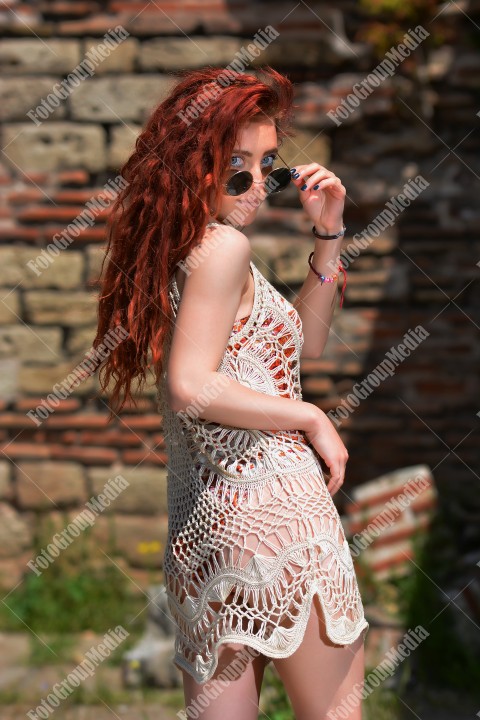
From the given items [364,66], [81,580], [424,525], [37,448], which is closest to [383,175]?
[364,66]

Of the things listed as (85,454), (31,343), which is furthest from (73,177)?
(85,454)

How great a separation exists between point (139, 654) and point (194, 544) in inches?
80.2

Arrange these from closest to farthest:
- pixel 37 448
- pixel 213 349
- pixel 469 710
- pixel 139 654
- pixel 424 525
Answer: pixel 213 349 → pixel 469 710 → pixel 139 654 → pixel 424 525 → pixel 37 448

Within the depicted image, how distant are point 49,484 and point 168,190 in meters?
2.78

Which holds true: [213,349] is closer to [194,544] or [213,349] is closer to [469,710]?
[194,544]

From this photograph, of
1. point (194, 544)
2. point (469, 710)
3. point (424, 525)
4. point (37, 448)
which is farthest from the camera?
point (37, 448)

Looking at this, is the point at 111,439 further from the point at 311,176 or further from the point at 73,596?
the point at 311,176

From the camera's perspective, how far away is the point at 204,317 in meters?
1.61

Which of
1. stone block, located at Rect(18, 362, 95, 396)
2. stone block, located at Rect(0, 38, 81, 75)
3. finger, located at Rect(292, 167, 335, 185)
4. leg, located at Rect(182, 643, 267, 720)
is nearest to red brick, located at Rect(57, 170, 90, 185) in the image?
stone block, located at Rect(0, 38, 81, 75)

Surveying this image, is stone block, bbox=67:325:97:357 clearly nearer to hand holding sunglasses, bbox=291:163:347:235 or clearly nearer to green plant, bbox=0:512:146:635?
green plant, bbox=0:512:146:635

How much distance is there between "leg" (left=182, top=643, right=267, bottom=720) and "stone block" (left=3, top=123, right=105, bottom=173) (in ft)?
9.58

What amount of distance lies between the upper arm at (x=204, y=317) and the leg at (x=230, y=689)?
1.59ft

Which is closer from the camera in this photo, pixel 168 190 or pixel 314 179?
pixel 168 190

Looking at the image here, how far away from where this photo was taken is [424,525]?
13.0ft
